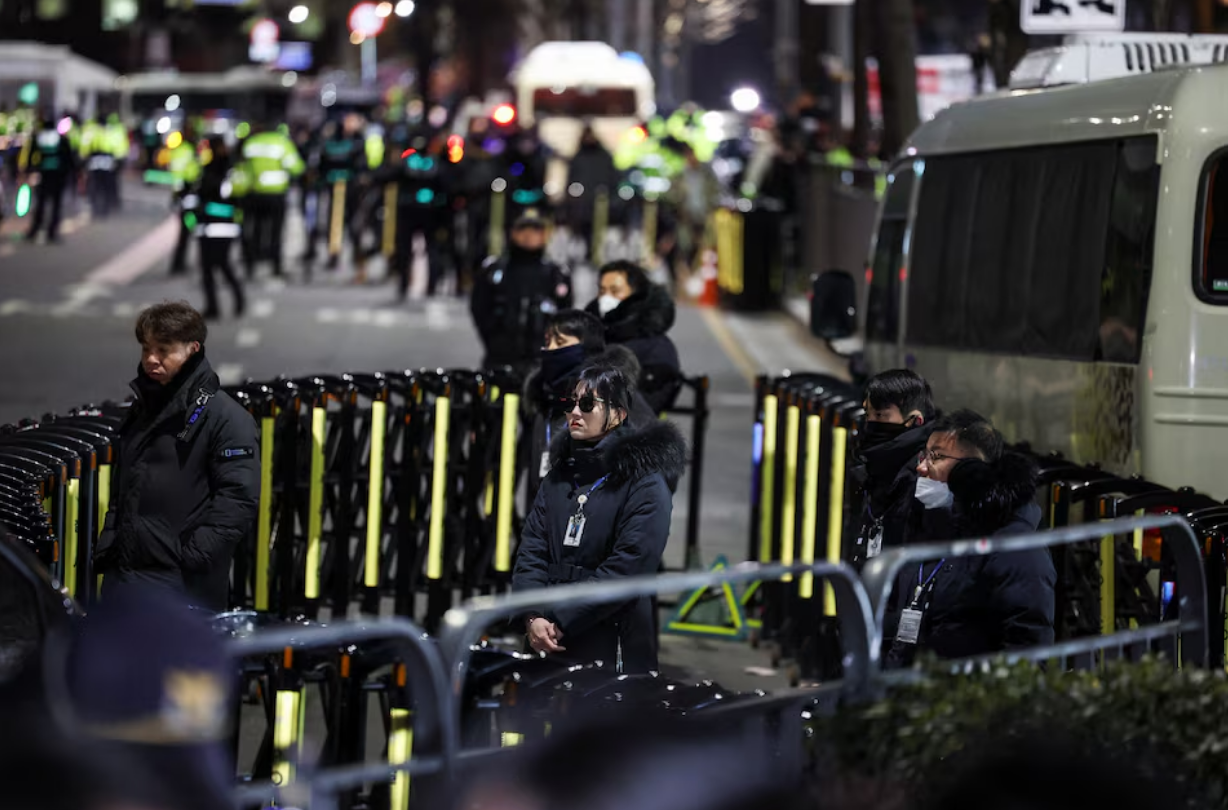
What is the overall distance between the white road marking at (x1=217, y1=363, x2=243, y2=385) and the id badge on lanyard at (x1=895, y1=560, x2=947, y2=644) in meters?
13.7

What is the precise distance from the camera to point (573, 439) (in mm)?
7957

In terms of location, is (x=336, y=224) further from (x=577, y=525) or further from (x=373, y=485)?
(x=577, y=525)

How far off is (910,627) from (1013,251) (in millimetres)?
4980

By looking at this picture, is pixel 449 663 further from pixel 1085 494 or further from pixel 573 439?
pixel 1085 494

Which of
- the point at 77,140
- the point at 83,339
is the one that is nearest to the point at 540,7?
the point at 77,140

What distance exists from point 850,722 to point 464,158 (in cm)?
2626

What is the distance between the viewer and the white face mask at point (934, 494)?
7.17 meters

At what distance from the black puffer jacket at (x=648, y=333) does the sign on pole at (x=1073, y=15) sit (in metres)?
5.57

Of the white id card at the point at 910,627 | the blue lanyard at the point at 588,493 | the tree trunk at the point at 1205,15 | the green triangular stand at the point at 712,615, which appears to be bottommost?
the green triangular stand at the point at 712,615

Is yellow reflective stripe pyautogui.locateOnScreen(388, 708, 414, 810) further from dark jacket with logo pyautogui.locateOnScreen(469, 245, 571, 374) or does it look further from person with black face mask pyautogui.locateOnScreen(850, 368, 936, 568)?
dark jacket with logo pyautogui.locateOnScreen(469, 245, 571, 374)

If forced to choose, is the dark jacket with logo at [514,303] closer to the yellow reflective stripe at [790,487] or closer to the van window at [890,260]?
the van window at [890,260]

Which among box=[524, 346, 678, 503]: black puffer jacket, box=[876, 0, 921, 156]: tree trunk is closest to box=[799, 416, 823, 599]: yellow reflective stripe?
box=[524, 346, 678, 503]: black puffer jacket

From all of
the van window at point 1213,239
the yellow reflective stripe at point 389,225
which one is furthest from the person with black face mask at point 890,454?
the yellow reflective stripe at point 389,225

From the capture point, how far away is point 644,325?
11.5 metres
